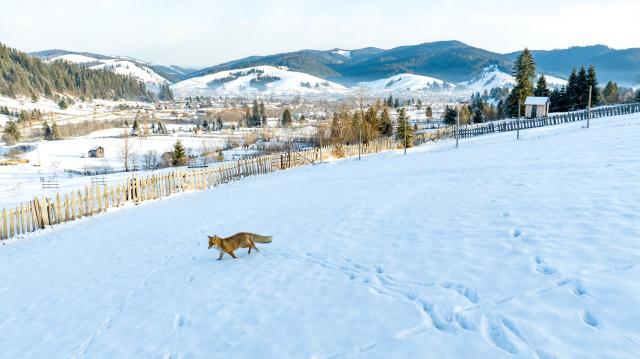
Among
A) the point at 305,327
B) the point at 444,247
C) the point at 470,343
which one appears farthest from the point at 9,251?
the point at 470,343

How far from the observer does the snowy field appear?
468 cm

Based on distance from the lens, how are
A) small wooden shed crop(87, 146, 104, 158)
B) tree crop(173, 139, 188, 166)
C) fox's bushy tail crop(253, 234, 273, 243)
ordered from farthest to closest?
1. small wooden shed crop(87, 146, 104, 158)
2. tree crop(173, 139, 188, 166)
3. fox's bushy tail crop(253, 234, 273, 243)

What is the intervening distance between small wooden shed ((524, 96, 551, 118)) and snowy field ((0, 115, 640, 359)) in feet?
154

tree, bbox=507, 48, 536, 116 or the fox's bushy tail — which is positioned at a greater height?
tree, bbox=507, 48, 536, 116

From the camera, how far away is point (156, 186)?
21969 mm

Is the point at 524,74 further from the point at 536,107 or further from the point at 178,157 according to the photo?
the point at 178,157

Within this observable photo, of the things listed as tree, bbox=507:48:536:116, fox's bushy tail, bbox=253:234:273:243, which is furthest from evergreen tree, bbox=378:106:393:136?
fox's bushy tail, bbox=253:234:273:243

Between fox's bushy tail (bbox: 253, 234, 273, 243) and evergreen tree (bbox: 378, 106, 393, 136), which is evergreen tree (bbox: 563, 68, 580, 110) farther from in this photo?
fox's bushy tail (bbox: 253, 234, 273, 243)

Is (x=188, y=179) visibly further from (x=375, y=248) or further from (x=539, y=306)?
(x=539, y=306)

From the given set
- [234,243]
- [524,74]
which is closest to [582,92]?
[524,74]

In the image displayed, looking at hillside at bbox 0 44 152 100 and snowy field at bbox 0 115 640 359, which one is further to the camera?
hillside at bbox 0 44 152 100

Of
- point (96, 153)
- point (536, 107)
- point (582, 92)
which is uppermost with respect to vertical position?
point (582, 92)

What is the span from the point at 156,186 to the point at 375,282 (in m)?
18.5

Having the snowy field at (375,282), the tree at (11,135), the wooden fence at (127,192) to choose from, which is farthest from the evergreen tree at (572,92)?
the tree at (11,135)
